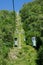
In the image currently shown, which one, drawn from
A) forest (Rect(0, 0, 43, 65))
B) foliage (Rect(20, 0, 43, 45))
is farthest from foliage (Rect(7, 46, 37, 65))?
foliage (Rect(20, 0, 43, 45))

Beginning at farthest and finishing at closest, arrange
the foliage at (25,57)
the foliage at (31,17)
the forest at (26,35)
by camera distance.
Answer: the foliage at (31,17), the forest at (26,35), the foliage at (25,57)

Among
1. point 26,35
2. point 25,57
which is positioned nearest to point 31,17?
A: point 26,35

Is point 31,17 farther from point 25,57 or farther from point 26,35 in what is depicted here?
point 25,57

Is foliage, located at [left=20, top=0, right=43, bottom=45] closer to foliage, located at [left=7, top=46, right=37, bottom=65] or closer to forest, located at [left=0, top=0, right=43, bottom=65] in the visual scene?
forest, located at [left=0, top=0, right=43, bottom=65]

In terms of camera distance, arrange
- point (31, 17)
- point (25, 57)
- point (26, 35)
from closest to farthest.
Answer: point (25, 57) < point (31, 17) < point (26, 35)

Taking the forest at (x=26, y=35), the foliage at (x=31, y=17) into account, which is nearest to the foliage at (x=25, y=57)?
the forest at (x=26, y=35)

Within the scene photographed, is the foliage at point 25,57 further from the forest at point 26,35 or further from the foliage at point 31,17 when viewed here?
the foliage at point 31,17

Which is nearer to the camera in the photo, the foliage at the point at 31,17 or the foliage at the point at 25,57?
the foliage at the point at 25,57

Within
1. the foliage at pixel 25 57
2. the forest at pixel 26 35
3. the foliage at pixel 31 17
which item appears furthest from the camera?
the foliage at pixel 31 17

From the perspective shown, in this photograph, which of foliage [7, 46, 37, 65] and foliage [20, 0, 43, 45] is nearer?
foliage [7, 46, 37, 65]

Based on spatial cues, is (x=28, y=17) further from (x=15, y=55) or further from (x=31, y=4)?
(x=15, y=55)

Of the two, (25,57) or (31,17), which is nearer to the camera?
→ (25,57)

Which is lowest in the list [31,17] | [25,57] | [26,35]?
[25,57]

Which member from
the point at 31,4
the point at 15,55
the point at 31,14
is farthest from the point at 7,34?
the point at 31,4
